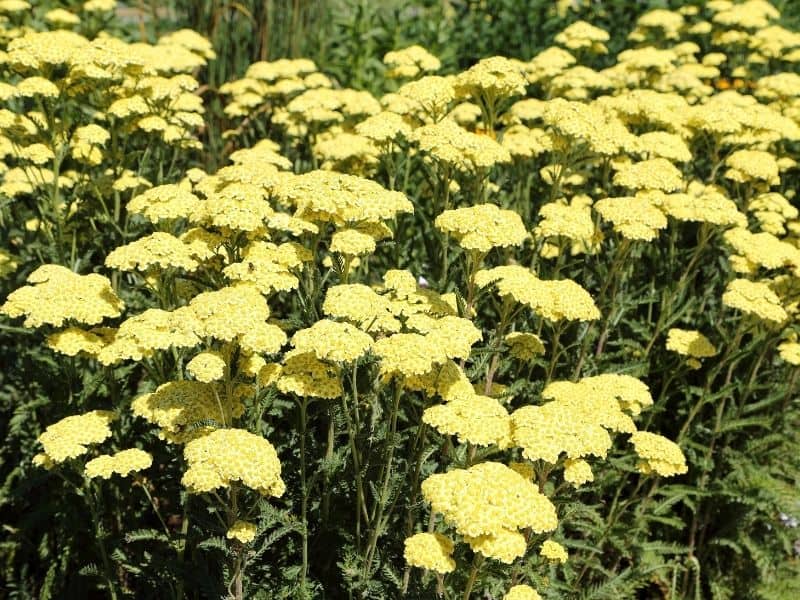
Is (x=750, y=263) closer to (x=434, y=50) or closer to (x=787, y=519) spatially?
(x=787, y=519)

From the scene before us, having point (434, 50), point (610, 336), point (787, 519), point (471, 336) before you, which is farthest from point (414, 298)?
point (434, 50)

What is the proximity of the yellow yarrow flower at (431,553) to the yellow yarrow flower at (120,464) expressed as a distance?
1139 millimetres

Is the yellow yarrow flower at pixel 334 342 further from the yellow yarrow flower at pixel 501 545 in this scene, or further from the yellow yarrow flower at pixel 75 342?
the yellow yarrow flower at pixel 75 342

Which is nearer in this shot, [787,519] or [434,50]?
[787,519]

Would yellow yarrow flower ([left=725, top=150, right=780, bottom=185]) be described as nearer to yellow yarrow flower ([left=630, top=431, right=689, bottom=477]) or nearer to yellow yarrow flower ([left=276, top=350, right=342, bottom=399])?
yellow yarrow flower ([left=630, top=431, right=689, bottom=477])

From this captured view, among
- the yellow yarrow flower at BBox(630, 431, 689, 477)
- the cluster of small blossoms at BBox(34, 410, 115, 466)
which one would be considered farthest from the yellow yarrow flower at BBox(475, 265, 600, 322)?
the cluster of small blossoms at BBox(34, 410, 115, 466)

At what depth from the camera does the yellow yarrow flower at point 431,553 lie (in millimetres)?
2594

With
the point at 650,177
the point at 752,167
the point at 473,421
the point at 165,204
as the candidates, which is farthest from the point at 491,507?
the point at 752,167

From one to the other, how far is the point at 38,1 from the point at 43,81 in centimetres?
520

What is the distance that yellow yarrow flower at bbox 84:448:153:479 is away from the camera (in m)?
3.05

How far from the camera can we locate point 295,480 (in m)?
3.71

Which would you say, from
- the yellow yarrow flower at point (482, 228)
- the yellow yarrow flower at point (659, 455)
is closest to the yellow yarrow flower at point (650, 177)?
the yellow yarrow flower at point (482, 228)

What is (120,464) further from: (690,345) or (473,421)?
→ (690,345)

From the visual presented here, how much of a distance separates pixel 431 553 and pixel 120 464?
1308 millimetres
